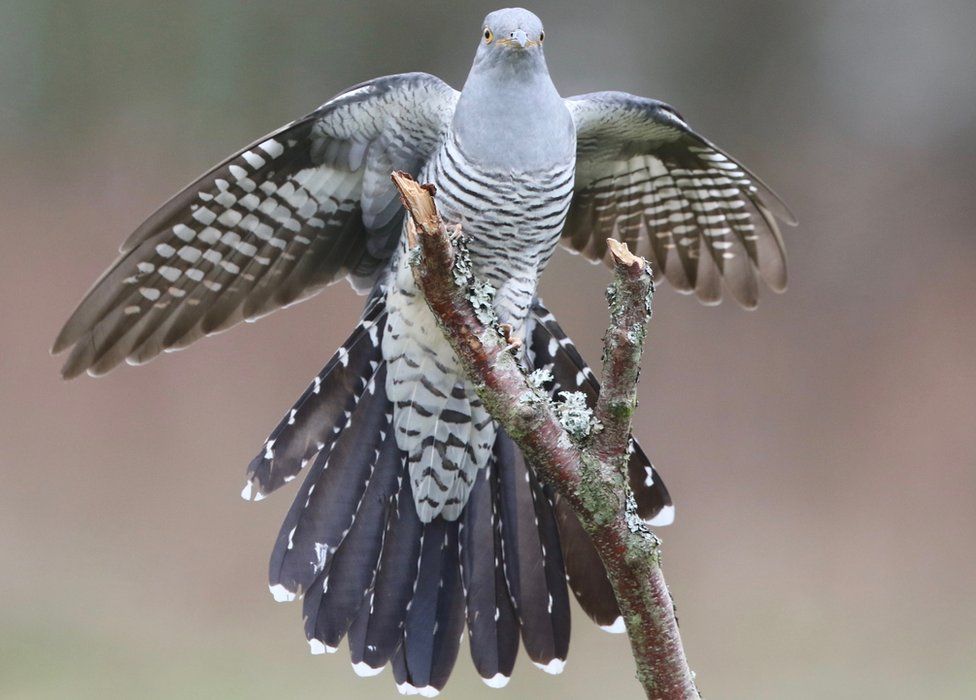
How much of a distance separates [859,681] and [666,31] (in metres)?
2.88

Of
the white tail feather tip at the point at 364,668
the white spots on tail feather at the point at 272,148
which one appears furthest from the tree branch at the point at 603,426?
the white tail feather tip at the point at 364,668

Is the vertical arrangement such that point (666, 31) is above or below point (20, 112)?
above

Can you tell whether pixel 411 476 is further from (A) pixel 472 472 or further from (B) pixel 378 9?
(B) pixel 378 9

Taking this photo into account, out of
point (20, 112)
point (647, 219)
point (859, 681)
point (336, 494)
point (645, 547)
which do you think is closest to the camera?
point (645, 547)

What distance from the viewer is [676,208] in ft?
8.21

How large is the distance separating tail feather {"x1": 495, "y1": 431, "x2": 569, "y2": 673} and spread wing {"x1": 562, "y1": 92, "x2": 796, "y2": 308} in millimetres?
657

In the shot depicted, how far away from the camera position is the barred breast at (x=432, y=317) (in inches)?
84.0

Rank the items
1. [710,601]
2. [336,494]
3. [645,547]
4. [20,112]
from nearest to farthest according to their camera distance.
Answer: [645,547] < [336,494] < [710,601] < [20,112]

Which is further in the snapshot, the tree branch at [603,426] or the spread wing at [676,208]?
the spread wing at [676,208]

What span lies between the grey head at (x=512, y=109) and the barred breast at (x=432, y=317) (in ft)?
0.09

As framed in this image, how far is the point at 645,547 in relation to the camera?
1.67 meters

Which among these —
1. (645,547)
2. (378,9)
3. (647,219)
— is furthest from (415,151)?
(378,9)

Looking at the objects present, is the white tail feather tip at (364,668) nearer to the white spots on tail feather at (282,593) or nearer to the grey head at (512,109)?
the white spots on tail feather at (282,593)

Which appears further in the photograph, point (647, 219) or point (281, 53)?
point (281, 53)
